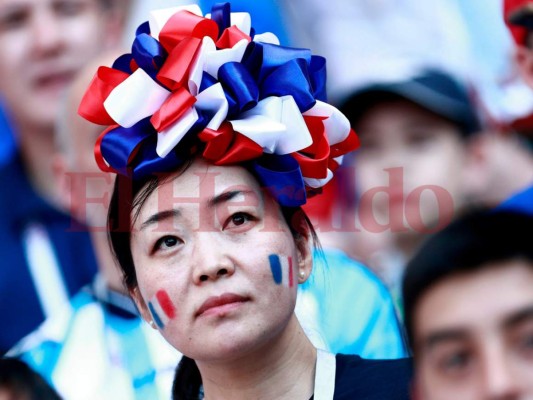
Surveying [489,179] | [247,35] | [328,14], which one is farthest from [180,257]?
[328,14]

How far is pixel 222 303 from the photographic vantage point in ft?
6.49

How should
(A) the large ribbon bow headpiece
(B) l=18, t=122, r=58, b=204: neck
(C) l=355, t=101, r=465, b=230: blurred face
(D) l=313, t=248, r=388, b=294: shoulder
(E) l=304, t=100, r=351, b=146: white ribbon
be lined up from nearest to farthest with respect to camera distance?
(A) the large ribbon bow headpiece, (E) l=304, t=100, r=351, b=146: white ribbon, (D) l=313, t=248, r=388, b=294: shoulder, (C) l=355, t=101, r=465, b=230: blurred face, (B) l=18, t=122, r=58, b=204: neck

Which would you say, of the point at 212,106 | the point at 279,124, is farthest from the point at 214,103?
the point at 279,124

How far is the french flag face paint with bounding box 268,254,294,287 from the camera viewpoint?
2025 millimetres

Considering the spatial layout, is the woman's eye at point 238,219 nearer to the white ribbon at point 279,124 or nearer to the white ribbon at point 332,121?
the white ribbon at point 279,124

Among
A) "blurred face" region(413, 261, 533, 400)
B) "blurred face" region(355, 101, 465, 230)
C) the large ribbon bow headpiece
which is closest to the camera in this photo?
"blurred face" region(413, 261, 533, 400)

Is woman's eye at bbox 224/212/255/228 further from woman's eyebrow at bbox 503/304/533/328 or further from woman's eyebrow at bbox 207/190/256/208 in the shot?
woman's eyebrow at bbox 503/304/533/328

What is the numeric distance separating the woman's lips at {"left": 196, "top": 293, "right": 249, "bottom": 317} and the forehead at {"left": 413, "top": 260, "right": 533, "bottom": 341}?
0.43 meters

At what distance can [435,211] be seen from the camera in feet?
11.1

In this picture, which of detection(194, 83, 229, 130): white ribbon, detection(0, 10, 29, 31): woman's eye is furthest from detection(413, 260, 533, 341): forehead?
detection(0, 10, 29, 31): woman's eye

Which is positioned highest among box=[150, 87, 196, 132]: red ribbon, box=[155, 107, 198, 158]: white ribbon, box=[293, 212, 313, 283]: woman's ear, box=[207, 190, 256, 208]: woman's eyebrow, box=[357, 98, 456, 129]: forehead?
box=[150, 87, 196, 132]: red ribbon

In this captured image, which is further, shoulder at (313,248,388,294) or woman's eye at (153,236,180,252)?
shoulder at (313,248,388,294)

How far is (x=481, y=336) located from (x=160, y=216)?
2.53ft

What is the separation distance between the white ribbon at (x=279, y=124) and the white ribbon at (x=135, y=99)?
0.17 metres
